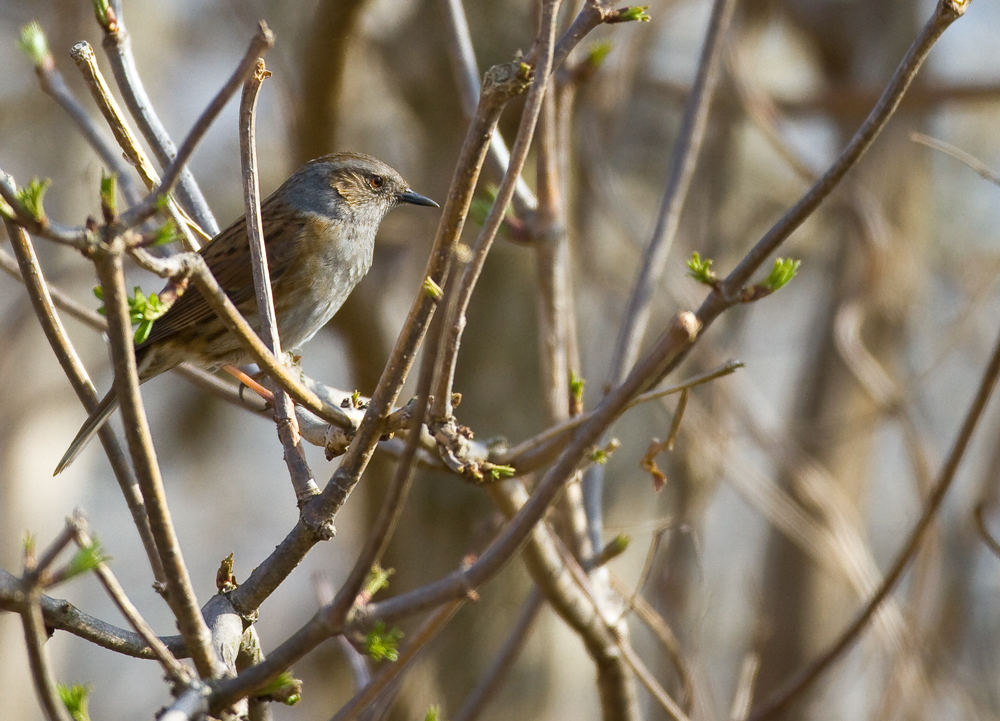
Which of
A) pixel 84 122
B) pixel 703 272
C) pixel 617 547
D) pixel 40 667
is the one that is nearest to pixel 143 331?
pixel 84 122

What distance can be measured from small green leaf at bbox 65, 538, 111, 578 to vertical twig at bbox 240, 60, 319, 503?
0.76m

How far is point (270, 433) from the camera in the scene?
11.1m

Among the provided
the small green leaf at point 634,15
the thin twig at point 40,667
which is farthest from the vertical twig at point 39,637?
the small green leaf at point 634,15

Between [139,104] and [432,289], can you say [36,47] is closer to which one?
[432,289]

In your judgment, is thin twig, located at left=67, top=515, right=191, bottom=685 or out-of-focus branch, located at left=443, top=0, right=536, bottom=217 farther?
out-of-focus branch, located at left=443, top=0, right=536, bottom=217

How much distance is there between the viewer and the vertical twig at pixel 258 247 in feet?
6.99

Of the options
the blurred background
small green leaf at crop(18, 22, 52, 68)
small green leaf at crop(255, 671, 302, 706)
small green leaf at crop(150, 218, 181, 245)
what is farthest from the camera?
the blurred background

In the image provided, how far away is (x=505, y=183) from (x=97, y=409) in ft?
3.63

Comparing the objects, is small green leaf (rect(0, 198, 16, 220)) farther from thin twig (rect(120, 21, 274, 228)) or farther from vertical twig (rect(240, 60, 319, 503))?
vertical twig (rect(240, 60, 319, 503))

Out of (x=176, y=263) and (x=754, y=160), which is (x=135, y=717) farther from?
(x=176, y=263)

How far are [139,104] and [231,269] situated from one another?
1.63 m

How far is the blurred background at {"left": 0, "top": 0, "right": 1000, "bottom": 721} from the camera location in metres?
5.39

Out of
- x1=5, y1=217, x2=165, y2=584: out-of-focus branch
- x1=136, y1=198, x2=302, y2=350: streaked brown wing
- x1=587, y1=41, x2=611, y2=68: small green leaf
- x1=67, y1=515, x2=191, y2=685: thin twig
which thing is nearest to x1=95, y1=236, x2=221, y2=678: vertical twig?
x1=67, y1=515, x2=191, y2=685: thin twig

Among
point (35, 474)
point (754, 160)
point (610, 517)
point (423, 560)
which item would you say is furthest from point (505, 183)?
point (754, 160)
